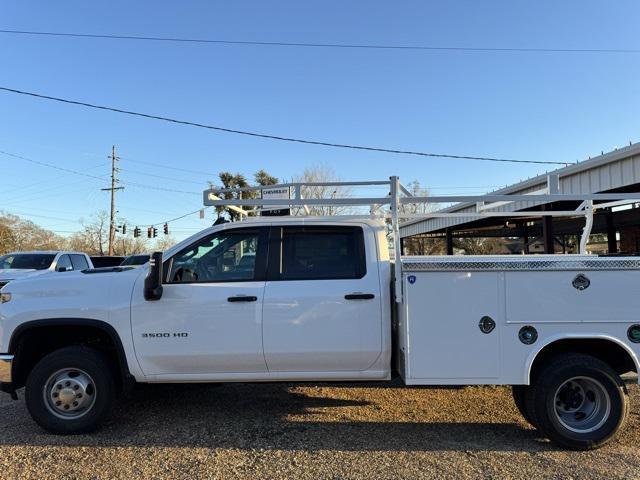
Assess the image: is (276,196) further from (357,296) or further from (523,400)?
(523,400)

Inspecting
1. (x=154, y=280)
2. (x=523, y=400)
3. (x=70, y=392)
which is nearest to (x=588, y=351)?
(x=523, y=400)

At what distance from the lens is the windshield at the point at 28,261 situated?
12469 millimetres

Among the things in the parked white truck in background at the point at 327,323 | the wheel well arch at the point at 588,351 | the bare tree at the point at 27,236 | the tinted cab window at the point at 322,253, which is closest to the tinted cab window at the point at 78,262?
the parked white truck in background at the point at 327,323

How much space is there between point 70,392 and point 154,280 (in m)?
1.32

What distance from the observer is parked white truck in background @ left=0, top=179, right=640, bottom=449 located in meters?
4.19

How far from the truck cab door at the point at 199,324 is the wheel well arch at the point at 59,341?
10.0 inches

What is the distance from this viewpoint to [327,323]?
173 inches

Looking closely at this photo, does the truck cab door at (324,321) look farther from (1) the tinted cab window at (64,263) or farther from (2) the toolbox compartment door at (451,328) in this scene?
(1) the tinted cab window at (64,263)

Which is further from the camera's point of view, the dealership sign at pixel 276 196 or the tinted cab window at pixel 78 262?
the tinted cab window at pixel 78 262

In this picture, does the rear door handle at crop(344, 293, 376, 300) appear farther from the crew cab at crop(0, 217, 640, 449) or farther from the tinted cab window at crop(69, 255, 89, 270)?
the tinted cab window at crop(69, 255, 89, 270)

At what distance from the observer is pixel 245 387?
20.2 feet

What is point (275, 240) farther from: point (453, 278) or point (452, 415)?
point (452, 415)

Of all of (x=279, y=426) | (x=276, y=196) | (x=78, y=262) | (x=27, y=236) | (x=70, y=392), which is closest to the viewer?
(x=70, y=392)

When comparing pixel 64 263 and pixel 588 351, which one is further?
pixel 64 263
